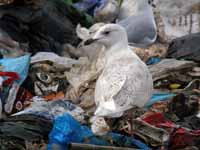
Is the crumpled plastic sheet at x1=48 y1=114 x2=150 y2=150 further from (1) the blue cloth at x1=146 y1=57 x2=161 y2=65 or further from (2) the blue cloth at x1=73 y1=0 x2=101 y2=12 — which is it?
(2) the blue cloth at x1=73 y1=0 x2=101 y2=12

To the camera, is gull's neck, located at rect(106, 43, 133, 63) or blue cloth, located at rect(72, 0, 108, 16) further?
blue cloth, located at rect(72, 0, 108, 16)

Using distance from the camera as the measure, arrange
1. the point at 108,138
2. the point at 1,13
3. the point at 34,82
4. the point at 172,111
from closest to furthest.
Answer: the point at 108,138, the point at 172,111, the point at 34,82, the point at 1,13

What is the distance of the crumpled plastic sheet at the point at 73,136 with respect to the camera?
3914 mm

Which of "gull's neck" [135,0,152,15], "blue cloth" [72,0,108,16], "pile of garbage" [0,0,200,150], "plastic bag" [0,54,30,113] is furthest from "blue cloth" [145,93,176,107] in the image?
"blue cloth" [72,0,108,16]

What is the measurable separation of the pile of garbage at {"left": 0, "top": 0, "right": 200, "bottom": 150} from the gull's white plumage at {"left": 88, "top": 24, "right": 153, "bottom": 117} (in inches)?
0.5

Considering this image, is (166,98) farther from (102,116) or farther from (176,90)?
(102,116)

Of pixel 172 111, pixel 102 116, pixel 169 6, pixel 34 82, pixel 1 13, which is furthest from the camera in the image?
pixel 169 6

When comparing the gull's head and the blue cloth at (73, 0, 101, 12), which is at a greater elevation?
the blue cloth at (73, 0, 101, 12)

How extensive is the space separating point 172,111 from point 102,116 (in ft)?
3.38

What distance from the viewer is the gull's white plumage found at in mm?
3816

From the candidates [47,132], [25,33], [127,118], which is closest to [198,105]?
[127,118]

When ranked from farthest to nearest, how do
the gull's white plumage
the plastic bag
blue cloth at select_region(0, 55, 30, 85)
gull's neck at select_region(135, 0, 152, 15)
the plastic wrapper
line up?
1. gull's neck at select_region(135, 0, 152, 15)
2. blue cloth at select_region(0, 55, 30, 85)
3. the plastic bag
4. the plastic wrapper
5. the gull's white plumage

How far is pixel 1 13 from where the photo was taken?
18.7 feet

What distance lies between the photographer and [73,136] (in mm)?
3961
